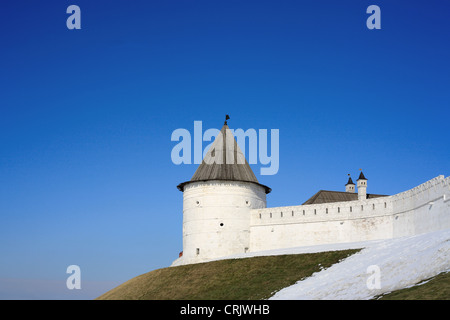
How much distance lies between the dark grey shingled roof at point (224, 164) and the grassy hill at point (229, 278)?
21.9 ft

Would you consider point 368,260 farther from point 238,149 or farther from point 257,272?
point 238,149

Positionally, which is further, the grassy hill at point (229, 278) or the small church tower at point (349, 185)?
the small church tower at point (349, 185)

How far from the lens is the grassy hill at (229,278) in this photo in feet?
99.3

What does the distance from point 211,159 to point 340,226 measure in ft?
35.7

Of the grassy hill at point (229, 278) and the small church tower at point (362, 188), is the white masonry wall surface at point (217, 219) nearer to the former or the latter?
the grassy hill at point (229, 278)

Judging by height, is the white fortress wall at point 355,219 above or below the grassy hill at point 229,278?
above

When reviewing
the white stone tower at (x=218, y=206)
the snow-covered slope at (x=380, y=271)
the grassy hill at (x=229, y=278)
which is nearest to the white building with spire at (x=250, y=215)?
the white stone tower at (x=218, y=206)

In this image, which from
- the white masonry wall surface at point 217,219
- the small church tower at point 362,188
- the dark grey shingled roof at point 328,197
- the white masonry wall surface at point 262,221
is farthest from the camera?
the dark grey shingled roof at point 328,197

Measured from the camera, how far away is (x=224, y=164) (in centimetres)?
→ 4200

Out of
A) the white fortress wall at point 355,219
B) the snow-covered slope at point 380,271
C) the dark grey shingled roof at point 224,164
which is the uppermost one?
the dark grey shingled roof at point 224,164

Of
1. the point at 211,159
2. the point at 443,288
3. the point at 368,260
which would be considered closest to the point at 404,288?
the point at 443,288

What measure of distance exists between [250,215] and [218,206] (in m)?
2.55

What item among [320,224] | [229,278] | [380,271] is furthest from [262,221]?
[380,271]

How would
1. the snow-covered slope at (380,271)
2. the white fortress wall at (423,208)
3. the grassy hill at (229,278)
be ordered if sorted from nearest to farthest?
1. the snow-covered slope at (380,271)
2. the grassy hill at (229,278)
3. the white fortress wall at (423,208)
